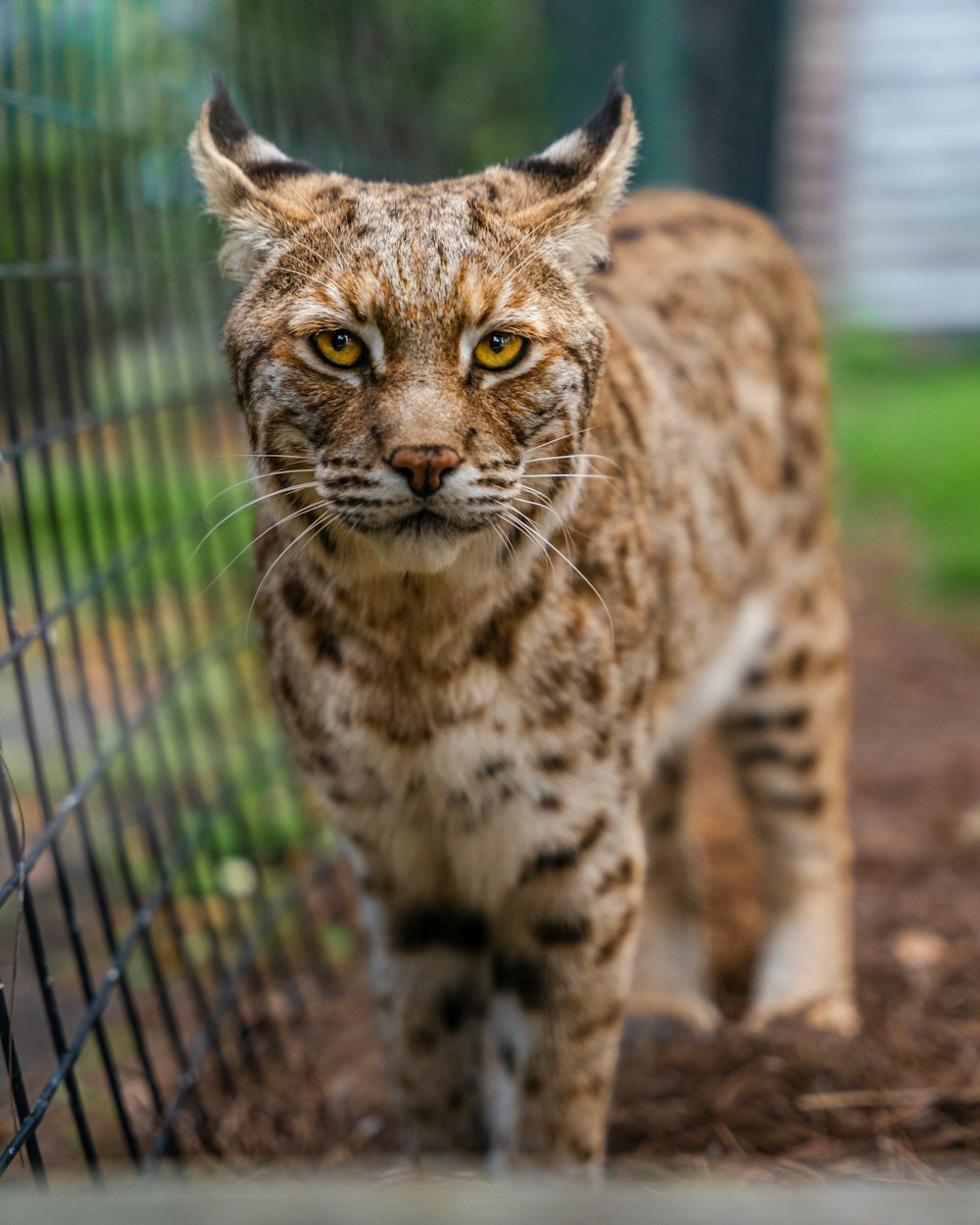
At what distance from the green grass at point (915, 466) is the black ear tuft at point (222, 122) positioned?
5.07 meters

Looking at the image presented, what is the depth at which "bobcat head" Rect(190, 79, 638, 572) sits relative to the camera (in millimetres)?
2332

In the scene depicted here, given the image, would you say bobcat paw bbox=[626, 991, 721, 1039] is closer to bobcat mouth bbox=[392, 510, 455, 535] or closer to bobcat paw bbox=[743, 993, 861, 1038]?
bobcat paw bbox=[743, 993, 861, 1038]

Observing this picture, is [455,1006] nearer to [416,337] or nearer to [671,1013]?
[671,1013]

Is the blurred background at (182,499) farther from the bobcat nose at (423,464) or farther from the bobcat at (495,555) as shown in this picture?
the bobcat nose at (423,464)

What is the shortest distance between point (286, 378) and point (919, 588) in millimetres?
5266

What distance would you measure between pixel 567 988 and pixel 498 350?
1.37 metres

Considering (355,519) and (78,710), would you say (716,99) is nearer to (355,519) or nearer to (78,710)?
(78,710)

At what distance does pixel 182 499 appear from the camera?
5574 millimetres

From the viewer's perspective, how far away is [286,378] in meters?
2.45

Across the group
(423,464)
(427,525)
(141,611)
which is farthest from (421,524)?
(141,611)

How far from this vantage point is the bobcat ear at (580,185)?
8.53 feet

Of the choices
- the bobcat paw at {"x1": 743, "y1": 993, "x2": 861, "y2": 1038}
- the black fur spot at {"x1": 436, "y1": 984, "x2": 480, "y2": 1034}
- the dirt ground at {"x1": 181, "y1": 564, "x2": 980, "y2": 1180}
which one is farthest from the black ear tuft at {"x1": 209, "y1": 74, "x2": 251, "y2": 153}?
the bobcat paw at {"x1": 743, "y1": 993, "x2": 861, "y2": 1038}

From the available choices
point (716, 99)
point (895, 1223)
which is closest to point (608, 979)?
point (895, 1223)

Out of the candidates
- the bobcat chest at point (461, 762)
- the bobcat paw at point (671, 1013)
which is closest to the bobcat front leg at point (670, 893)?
the bobcat paw at point (671, 1013)
